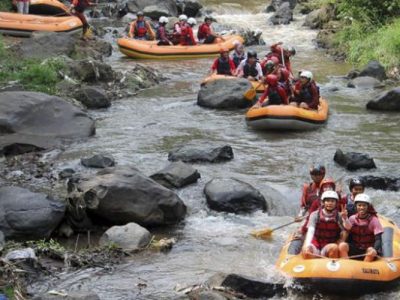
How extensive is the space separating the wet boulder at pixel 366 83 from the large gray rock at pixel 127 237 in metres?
9.16

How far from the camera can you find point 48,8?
21.5 m

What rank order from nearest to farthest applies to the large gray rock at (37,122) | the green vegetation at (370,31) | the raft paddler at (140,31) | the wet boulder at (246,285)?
the wet boulder at (246,285) → the large gray rock at (37,122) → the green vegetation at (370,31) → the raft paddler at (140,31)

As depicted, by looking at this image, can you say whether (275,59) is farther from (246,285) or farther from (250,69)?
(246,285)

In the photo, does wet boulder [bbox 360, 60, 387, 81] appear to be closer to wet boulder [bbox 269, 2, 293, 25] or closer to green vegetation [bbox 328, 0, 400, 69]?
green vegetation [bbox 328, 0, 400, 69]

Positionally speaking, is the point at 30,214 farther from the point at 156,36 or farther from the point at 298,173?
the point at 156,36

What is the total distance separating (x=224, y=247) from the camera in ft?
26.5

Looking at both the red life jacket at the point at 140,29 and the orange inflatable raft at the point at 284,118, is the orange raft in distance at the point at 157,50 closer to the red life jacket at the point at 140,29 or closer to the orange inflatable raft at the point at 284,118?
the red life jacket at the point at 140,29

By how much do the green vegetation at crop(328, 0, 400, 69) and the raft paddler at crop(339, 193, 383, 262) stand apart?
1027 cm

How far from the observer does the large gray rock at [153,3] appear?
81.3ft

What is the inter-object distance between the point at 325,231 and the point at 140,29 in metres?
13.8

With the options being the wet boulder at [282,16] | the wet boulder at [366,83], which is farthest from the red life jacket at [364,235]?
the wet boulder at [282,16]

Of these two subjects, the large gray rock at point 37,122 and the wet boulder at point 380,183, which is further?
the large gray rock at point 37,122

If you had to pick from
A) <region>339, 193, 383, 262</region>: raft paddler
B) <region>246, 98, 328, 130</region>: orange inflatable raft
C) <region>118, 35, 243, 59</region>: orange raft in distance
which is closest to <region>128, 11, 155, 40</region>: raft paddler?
<region>118, 35, 243, 59</region>: orange raft in distance

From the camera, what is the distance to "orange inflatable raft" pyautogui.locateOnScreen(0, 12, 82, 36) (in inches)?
723
